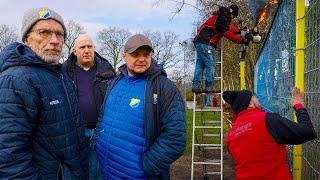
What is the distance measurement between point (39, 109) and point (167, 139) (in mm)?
933

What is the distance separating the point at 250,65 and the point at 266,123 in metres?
16.9

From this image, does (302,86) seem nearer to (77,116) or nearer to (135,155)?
(135,155)

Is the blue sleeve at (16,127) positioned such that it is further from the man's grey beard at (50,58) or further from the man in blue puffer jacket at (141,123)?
the man in blue puffer jacket at (141,123)

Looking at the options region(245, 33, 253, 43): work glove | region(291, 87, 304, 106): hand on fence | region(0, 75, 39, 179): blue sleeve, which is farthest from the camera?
region(245, 33, 253, 43): work glove

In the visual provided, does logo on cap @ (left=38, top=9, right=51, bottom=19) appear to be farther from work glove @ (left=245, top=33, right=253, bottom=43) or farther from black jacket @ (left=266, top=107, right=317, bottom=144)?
work glove @ (left=245, top=33, right=253, bottom=43)

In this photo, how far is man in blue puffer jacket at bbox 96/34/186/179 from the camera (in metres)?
3.14

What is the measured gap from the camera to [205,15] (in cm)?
2273

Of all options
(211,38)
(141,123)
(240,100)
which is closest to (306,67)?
(240,100)

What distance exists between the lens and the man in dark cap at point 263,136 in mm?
3223

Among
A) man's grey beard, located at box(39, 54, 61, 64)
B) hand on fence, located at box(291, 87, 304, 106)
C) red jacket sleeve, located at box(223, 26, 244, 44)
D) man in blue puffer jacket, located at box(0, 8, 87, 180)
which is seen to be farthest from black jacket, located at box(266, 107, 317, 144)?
red jacket sleeve, located at box(223, 26, 244, 44)

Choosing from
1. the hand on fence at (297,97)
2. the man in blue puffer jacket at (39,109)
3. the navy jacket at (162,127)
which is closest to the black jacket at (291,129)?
the hand on fence at (297,97)

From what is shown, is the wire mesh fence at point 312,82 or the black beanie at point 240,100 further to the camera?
the black beanie at point 240,100

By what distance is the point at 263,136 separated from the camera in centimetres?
341

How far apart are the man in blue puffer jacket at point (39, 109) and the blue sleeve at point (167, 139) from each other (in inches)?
18.7
